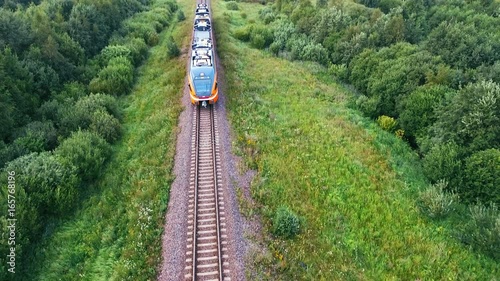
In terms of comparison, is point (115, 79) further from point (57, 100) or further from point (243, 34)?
point (243, 34)

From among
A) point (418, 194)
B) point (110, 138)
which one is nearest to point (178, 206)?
point (110, 138)

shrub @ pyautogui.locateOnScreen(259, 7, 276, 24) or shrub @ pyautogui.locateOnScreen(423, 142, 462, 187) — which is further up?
shrub @ pyautogui.locateOnScreen(423, 142, 462, 187)

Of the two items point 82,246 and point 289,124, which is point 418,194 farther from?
point 82,246

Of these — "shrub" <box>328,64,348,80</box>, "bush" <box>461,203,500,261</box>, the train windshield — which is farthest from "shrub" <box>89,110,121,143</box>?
"shrub" <box>328,64,348,80</box>

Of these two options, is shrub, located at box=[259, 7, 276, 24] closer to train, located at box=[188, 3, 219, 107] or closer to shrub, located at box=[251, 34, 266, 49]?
shrub, located at box=[251, 34, 266, 49]

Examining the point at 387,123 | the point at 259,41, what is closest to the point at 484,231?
the point at 387,123
